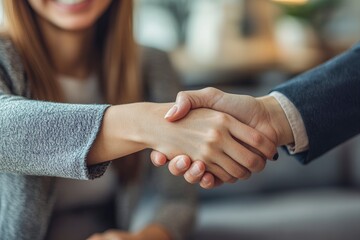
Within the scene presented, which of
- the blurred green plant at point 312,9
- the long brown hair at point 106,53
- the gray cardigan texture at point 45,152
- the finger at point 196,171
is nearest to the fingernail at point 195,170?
the finger at point 196,171

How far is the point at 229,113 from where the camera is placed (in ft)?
2.56

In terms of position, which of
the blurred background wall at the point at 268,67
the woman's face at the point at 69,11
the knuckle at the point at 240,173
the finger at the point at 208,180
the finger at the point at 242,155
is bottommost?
the blurred background wall at the point at 268,67

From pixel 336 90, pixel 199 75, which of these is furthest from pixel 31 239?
pixel 199 75

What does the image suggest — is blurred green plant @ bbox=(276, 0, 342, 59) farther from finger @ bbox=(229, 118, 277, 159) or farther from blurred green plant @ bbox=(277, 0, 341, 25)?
finger @ bbox=(229, 118, 277, 159)

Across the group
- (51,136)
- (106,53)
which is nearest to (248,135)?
(51,136)

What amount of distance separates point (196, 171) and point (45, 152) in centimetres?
20

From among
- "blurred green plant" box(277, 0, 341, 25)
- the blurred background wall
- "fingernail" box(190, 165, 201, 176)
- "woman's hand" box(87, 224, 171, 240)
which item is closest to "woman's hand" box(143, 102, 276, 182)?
"fingernail" box(190, 165, 201, 176)

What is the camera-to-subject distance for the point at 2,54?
0.86 m

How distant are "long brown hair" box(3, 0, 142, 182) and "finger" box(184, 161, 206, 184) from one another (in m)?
0.28

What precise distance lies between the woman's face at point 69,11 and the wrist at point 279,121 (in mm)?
316

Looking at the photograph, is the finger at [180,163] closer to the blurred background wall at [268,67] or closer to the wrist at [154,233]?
the wrist at [154,233]

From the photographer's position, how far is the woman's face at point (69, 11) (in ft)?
2.90

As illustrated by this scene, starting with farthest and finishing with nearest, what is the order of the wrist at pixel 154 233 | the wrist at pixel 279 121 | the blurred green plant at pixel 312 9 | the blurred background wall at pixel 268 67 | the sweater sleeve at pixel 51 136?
the blurred green plant at pixel 312 9 → the blurred background wall at pixel 268 67 → the wrist at pixel 154 233 → the wrist at pixel 279 121 → the sweater sleeve at pixel 51 136

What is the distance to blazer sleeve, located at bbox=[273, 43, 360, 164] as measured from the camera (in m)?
0.81
